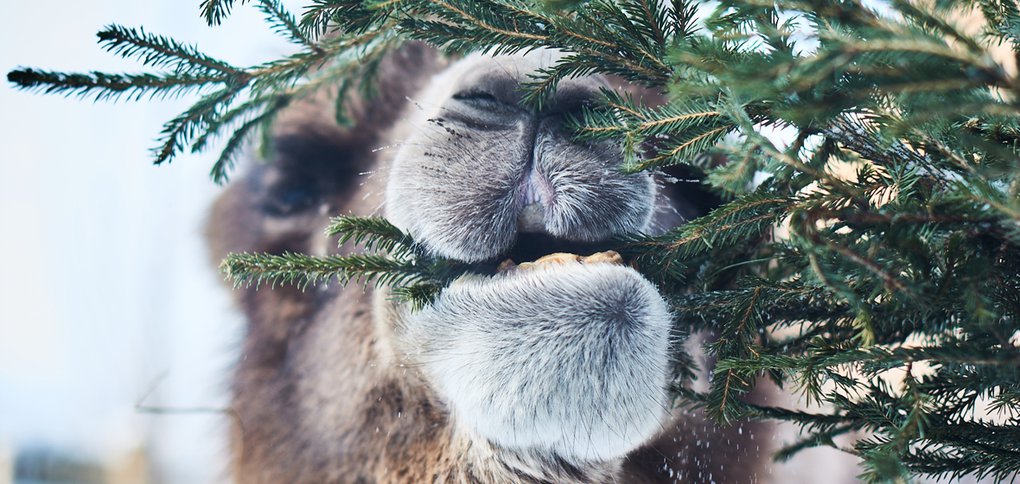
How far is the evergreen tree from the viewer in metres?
0.60

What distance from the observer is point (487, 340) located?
1056 millimetres

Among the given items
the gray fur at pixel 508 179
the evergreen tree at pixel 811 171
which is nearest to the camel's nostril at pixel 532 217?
the gray fur at pixel 508 179

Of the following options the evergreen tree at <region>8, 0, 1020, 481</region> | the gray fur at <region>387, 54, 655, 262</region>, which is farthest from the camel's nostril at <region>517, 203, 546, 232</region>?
the evergreen tree at <region>8, 0, 1020, 481</region>

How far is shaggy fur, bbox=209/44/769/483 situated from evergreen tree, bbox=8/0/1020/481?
72 mm

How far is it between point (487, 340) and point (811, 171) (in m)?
0.52

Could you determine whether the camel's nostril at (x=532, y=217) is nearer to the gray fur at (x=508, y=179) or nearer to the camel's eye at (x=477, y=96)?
the gray fur at (x=508, y=179)

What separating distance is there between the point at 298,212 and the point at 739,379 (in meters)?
1.22

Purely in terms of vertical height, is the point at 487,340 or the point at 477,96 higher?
the point at 477,96

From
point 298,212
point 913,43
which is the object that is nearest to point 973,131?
point 913,43

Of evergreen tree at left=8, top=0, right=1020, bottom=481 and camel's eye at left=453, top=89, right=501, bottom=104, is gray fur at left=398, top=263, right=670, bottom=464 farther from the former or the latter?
camel's eye at left=453, top=89, right=501, bottom=104

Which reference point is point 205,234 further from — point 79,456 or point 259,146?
point 79,456

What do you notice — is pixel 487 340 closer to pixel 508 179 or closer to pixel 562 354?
pixel 562 354

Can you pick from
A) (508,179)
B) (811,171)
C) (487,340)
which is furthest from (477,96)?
(811,171)

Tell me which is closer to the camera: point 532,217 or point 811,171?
point 811,171
